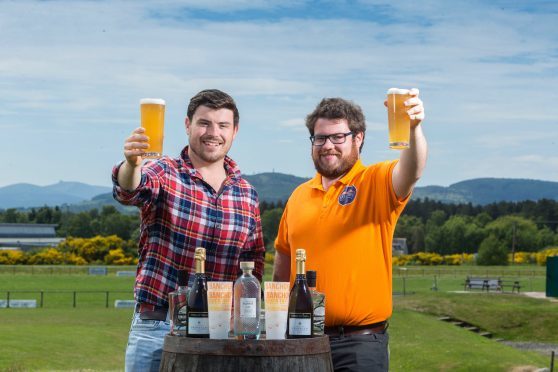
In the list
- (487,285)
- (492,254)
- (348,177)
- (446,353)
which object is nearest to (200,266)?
(348,177)

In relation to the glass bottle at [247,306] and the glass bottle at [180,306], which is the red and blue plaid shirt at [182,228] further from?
the glass bottle at [247,306]

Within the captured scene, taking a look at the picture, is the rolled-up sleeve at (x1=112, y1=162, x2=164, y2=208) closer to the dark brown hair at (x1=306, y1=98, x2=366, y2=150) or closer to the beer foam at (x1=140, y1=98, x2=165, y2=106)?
the beer foam at (x1=140, y1=98, x2=165, y2=106)

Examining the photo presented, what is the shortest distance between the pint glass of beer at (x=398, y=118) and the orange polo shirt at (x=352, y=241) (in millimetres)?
785

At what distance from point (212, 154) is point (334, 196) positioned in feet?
2.84

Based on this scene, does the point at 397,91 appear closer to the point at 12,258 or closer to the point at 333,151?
the point at 333,151

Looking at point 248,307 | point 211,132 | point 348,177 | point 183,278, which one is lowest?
point 248,307

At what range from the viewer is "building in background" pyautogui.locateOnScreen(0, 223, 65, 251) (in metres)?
159

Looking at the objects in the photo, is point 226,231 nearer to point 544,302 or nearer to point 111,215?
point 544,302

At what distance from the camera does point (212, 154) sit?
6.47 meters

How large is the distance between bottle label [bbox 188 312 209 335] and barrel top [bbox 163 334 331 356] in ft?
0.20

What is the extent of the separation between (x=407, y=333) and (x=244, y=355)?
1181 inches

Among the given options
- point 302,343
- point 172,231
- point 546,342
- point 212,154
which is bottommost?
point 546,342

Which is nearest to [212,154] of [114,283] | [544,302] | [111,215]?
[544,302]

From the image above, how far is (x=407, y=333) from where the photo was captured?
115ft
